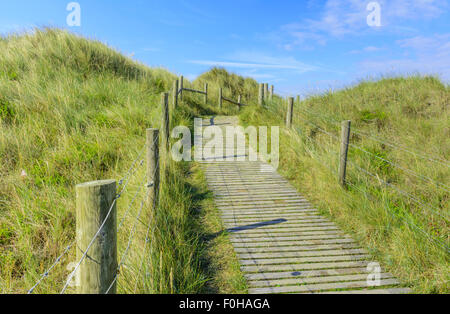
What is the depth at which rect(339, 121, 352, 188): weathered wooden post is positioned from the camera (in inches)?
207

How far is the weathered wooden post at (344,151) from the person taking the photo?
17.2 feet

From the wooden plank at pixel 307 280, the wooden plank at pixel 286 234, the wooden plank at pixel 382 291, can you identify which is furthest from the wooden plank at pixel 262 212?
the wooden plank at pixel 382 291

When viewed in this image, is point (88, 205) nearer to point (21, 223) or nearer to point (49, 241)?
point (49, 241)

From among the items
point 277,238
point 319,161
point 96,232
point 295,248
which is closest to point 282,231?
point 277,238

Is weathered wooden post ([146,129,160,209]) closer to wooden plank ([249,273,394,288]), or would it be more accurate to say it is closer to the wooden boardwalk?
the wooden boardwalk

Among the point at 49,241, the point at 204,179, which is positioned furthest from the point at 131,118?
the point at 49,241

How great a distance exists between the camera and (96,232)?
1565 millimetres

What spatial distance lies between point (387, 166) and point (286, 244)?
11.5 ft

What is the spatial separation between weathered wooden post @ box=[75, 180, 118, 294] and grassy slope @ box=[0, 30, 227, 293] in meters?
0.98

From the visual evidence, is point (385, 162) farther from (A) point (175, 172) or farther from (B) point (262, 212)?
(A) point (175, 172)

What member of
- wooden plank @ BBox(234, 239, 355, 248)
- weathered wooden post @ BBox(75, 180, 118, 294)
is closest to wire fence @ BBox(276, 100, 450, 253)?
wooden plank @ BBox(234, 239, 355, 248)

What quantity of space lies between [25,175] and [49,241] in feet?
7.11

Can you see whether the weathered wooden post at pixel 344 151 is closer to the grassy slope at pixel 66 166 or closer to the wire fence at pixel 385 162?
the wire fence at pixel 385 162

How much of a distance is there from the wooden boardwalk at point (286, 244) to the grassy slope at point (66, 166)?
63cm
